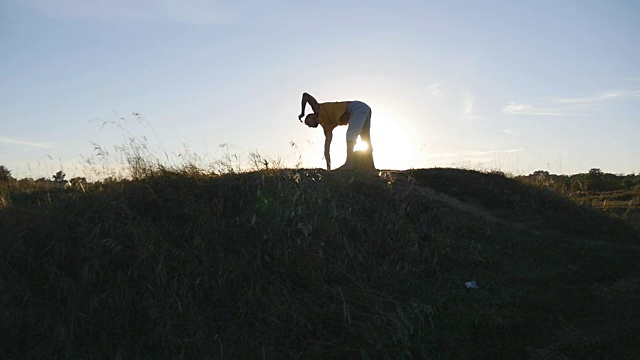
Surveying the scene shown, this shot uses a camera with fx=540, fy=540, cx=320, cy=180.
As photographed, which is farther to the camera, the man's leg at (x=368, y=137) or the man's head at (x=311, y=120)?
the man's leg at (x=368, y=137)

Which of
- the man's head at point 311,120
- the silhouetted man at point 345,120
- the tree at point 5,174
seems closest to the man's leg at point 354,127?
the silhouetted man at point 345,120

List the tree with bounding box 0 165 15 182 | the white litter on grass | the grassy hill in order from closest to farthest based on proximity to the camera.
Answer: the grassy hill
the white litter on grass
the tree with bounding box 0 165 15 182

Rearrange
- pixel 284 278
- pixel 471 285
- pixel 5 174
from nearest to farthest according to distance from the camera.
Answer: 1. pixel 284 278
2. pixel 471 285
3. pixel 5 174

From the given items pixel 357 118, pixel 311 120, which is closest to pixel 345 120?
pixel 357 118

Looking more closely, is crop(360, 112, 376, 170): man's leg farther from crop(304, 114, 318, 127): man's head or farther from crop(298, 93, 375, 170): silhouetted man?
crop(304, 114, 318, 127): man's head

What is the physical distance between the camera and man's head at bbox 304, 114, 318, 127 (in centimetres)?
911

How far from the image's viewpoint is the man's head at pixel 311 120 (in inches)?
359

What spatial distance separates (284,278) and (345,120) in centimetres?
463

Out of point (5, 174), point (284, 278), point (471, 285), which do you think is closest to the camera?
point (284, 278)

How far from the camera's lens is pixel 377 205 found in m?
6.89

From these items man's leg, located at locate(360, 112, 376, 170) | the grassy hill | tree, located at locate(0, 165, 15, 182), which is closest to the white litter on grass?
the grassy hill

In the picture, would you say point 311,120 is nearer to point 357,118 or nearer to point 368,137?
point 357,118

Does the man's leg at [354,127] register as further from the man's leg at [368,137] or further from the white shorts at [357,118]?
the man's leg at [368,137]

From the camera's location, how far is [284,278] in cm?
532
